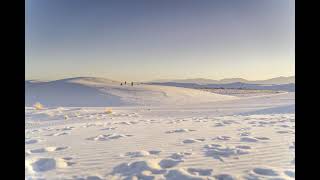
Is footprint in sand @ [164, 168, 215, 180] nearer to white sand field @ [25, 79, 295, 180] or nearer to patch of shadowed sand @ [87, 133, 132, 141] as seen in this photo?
white sand field @ [25, 79, 295, 180]

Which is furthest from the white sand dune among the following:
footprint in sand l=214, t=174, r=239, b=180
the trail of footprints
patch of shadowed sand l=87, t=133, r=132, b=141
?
footprint in sand l=214, t=174, r=239, b=180

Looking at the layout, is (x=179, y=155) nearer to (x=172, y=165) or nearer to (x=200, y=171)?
(x=172, y=165)

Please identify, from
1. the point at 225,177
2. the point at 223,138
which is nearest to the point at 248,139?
the point at 223,138

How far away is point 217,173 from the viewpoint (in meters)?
3.28

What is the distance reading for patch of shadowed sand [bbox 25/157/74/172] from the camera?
3.56 m

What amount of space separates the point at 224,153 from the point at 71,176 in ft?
7.03

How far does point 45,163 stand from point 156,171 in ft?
5.17

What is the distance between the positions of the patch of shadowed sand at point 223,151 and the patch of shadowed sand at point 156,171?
64cm

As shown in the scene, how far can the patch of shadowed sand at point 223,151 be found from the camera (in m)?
4.02

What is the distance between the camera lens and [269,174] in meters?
3.17
